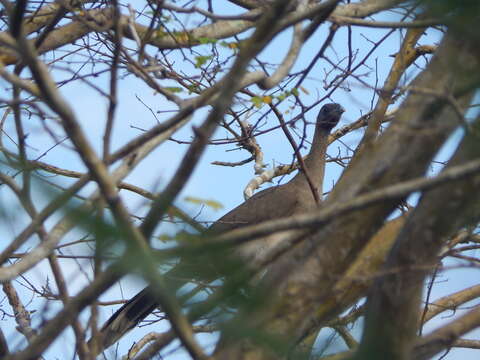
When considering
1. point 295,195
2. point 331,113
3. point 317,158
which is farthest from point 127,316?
point 331,113

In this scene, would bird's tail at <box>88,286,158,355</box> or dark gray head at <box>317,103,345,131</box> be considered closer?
bird's tail at <box>88,286,158,355</box>

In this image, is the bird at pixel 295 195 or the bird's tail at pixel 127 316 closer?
the bird's tail at pixel 127 316

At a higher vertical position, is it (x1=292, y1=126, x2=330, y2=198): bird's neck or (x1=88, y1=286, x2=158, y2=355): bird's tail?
(x1=292, y1=126, x2=330, y2=198): bird's neck

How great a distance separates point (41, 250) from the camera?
2.57 m

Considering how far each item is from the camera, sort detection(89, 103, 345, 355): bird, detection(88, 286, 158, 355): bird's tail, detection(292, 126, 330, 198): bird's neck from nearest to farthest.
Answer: detection(88, 286, 158, 355): bird's tail
detection(89, 103, 345, 355): bird
detection(292, 126, 330, 198): bird's neck

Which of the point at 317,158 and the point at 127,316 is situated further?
the point at 317,158

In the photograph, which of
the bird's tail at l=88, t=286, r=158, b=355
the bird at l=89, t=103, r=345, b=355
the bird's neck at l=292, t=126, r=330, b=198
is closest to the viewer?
the bird's tail at l=88, t=286, r=158, b=355

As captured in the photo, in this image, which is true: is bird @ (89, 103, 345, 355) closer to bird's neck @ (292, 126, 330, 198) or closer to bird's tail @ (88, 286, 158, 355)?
bird's neck @ (292, 126, 330, 198)

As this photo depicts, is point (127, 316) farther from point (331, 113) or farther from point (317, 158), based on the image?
point (331, 113)

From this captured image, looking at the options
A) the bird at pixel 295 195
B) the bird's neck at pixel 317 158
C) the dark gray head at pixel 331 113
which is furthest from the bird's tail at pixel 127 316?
the dark gray head at pixel 331 113

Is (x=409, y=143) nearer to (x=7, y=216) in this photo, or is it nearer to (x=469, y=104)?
(x=469, y=104)

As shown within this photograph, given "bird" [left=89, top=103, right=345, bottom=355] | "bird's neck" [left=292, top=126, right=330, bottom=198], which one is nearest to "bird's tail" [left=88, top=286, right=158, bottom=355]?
"bird" [left=89, top=103, right=345, bottom=355]

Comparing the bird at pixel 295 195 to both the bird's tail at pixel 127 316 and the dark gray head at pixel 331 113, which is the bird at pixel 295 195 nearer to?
the dark gray head at pixel 331 113

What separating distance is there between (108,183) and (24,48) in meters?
0.41
